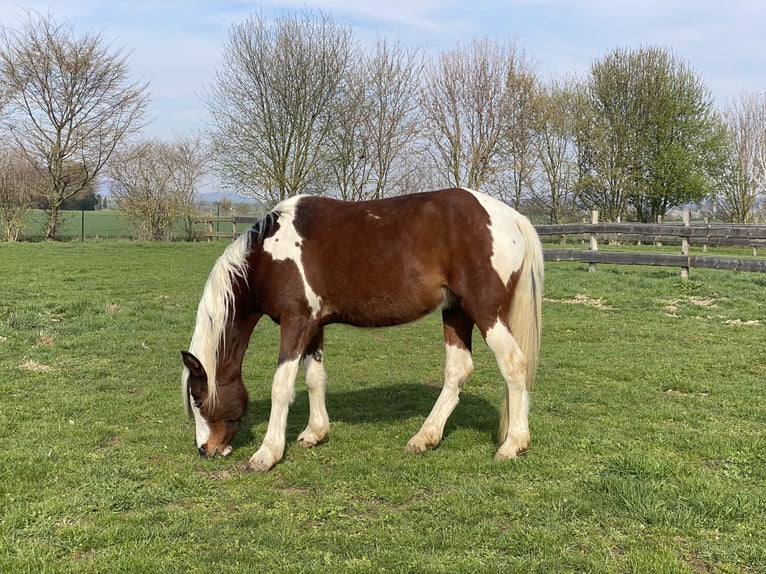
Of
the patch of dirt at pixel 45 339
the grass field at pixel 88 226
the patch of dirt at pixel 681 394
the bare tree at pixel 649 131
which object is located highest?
the bare tree at pixel 649 131

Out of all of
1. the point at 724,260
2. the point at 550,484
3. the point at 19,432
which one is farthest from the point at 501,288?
the point at 724,260

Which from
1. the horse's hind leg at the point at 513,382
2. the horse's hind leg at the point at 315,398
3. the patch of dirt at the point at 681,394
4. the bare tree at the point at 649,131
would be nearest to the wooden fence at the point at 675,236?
the horse's hind leg at the point at 315,398

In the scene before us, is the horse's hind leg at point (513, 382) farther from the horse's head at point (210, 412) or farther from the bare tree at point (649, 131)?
the bare tree at point (649, 131)

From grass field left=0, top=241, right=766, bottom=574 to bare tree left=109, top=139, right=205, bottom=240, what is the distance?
19665mm

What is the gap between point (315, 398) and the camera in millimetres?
4617

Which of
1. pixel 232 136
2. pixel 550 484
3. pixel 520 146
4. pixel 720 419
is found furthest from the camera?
pixel 520 146

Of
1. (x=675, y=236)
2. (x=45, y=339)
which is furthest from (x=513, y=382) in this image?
(x=675, y=236)

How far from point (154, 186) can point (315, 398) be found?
25093mm

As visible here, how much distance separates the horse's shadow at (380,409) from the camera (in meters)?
4.92

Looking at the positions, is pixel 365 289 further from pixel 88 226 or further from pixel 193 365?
pixel 88 226

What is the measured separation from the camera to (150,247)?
21.6 meters

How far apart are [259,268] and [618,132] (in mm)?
28963

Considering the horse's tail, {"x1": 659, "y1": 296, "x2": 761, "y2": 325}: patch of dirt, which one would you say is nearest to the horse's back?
the horse's tail

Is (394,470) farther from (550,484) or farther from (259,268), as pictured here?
(259,268)
